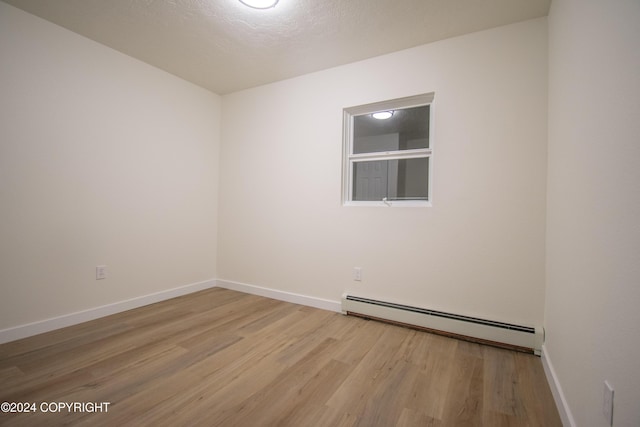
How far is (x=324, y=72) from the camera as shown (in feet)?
9.50

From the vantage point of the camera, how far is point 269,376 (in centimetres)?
164

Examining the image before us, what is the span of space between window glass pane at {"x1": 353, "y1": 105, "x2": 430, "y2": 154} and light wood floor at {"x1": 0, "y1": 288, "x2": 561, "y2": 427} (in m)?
1.70

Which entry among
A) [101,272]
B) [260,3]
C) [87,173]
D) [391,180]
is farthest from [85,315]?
[391,180]

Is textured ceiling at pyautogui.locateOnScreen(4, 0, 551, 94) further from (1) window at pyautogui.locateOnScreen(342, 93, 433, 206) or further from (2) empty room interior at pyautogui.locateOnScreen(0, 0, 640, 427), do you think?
(1) window at pyautogui.locateOnScreen(342, 93, 433, 206)

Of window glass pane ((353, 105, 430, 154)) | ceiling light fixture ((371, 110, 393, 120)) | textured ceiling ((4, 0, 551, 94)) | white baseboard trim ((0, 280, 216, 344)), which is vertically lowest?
white baseboard trim ((0, 280, 216, 344))

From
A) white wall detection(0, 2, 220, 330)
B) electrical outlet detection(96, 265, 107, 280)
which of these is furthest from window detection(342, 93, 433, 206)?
electrical outlet detection(96, 265, 107, 280)

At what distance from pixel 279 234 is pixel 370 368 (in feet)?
5.91

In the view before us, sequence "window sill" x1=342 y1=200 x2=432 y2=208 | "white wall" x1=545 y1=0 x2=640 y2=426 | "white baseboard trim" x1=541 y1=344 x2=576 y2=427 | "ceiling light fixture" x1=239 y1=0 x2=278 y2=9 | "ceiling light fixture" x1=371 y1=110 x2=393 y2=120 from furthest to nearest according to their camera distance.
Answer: "ceiling light fixture" x1=371 y1=110 x2=393 y2=120, "window sill" x1=342 y1=200 x2=432 y2=208, "ceiling light fixture" x1=239 y1=0 x2=278 y2=9, "white baseboard trim" x1=541 y1=344 x2=576 y2=427, "white wall" x1=545 y1=0 x2=640 y2=426

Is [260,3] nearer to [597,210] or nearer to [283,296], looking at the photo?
[597,210]

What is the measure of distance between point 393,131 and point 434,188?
0.72 meters

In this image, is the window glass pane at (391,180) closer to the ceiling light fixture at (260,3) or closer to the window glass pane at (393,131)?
the window glass pane at (393,131)

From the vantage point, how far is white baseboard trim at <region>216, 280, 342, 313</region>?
2.80 m

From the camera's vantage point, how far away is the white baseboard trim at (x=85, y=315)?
203 centimetres

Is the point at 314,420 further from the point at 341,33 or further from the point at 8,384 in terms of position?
the point at 341,33
